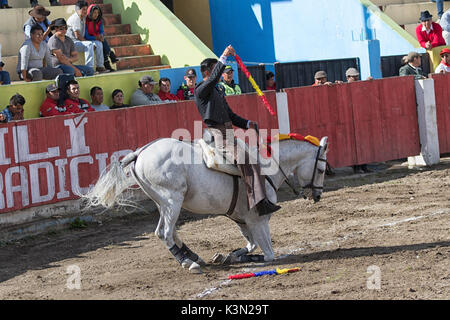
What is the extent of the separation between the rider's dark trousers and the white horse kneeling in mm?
241

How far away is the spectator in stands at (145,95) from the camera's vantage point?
13.8 m

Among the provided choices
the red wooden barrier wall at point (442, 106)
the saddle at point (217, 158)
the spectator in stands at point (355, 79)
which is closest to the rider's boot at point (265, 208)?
the saddle at point (217, 158)

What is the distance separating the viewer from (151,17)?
1792cm

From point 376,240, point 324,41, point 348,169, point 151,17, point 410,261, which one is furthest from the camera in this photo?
point 324,41

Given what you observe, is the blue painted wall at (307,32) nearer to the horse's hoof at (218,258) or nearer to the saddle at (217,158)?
the saddle at (217,158)

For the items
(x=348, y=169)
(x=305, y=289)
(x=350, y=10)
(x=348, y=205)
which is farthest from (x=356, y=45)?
(x=305, y=289)

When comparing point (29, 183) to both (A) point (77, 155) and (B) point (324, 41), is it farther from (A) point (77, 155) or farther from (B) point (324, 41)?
(B) point (324, 41)

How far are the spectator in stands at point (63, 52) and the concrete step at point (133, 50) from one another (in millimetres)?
2707

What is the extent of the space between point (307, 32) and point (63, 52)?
275 inches

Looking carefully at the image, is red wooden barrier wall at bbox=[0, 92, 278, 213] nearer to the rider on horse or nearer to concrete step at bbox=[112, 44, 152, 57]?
the rider on horse

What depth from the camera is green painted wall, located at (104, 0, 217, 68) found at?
16875mm

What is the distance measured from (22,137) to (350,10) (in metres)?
9.83

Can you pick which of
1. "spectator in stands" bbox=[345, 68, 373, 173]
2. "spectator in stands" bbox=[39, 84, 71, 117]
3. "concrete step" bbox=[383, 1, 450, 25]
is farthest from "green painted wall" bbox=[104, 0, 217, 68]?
"concrete step" bbox=[383, 1, 450, 25]

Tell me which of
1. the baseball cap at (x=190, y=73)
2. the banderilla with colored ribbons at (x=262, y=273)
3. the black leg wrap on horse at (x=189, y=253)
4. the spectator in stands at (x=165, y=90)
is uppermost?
the baseball cap at (x=190, y=73)
